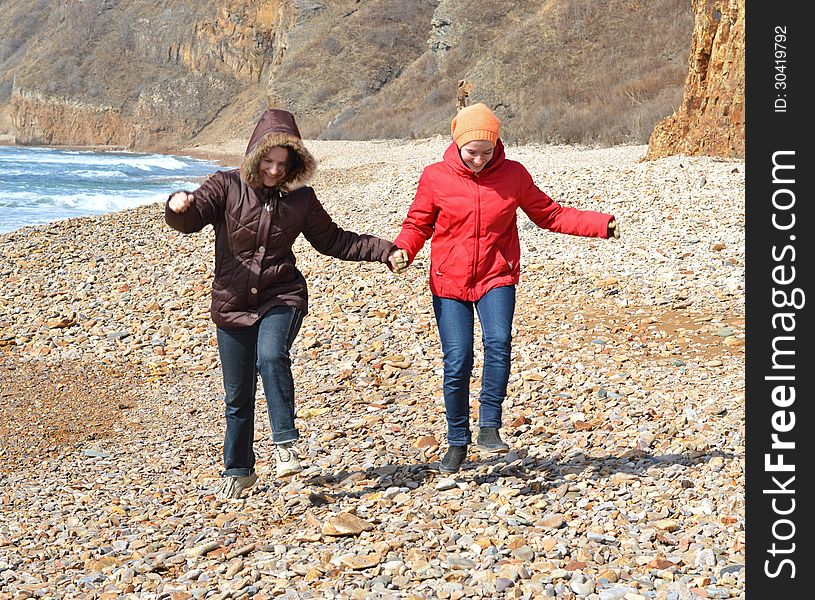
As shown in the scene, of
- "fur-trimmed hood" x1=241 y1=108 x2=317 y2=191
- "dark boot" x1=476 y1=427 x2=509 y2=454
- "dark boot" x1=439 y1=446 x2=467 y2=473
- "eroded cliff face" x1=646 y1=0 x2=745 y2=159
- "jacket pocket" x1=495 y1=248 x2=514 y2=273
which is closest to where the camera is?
"fur-trimmed hood" x1=241 y1=108 x2=317 y2=191

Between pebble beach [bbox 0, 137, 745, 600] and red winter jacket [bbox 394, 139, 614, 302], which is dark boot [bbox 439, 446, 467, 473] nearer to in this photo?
pebble beach [bbox 0, 137, 745, 600]

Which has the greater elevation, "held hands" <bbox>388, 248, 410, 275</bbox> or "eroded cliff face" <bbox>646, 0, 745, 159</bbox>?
"eroded cliff face" <bbox>646, 0, 745, 159</bbox>

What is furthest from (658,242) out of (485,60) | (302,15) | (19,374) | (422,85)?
(302,15)

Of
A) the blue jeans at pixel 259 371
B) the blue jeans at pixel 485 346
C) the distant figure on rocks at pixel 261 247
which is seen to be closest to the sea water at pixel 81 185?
the blue jeans at pixel 259 371

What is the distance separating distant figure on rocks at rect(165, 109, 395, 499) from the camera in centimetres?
505

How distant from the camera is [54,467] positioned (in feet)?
22.3

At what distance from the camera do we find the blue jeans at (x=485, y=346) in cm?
522

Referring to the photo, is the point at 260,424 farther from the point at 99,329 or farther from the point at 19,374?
the point at 99,329

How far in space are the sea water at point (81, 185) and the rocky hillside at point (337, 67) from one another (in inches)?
550

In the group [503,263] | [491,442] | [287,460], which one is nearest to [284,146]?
[503,263]

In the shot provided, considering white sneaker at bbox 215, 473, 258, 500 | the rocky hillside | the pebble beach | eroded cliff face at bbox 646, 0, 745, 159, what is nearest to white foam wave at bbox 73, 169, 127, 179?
the rocky hillside

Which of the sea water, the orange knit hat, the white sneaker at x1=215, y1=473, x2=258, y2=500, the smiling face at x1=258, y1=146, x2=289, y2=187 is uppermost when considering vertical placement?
the sea water

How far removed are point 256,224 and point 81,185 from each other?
124ft

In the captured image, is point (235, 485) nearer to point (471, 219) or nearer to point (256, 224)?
point (256, 224)
